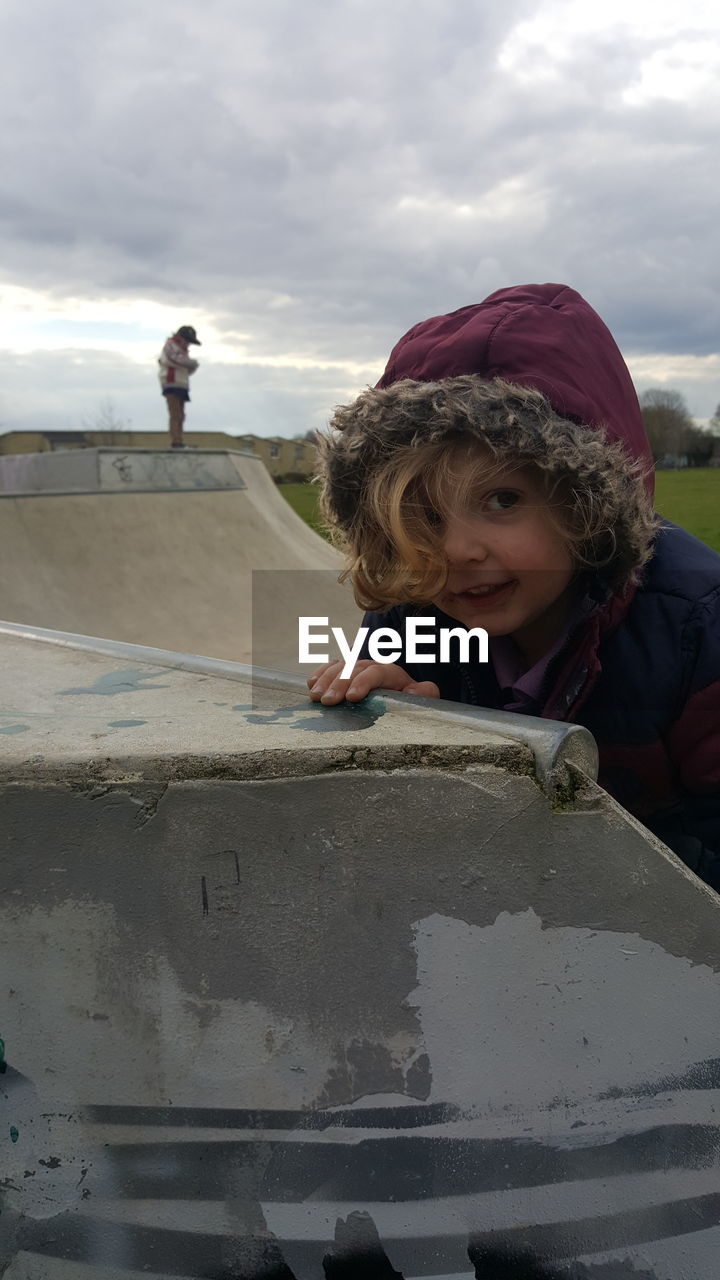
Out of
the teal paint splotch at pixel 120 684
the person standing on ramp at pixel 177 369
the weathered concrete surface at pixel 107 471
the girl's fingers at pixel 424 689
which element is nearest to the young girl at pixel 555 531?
the girl's fingers at pixel 424 689

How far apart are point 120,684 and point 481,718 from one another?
0.63 m

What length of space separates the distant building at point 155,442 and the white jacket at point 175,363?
26575 mm

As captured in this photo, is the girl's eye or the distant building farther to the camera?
the distant building

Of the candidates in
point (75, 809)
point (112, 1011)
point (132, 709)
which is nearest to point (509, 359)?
point (132, 709)

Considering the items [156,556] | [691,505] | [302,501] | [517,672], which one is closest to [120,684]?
[517,672]

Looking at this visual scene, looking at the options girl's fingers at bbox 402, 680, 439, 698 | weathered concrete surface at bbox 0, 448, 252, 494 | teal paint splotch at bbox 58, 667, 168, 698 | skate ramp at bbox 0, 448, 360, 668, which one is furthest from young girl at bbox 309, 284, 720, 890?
weathered concrete surface at bbox 0, 448, 252, 494

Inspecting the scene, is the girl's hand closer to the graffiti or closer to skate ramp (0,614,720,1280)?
skate ramp (0,614,720,1280)

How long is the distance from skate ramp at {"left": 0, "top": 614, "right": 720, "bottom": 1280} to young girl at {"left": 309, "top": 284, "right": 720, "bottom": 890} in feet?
1.28

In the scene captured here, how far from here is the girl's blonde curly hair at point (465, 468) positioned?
1.43 m

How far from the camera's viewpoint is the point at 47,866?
1.05 metres

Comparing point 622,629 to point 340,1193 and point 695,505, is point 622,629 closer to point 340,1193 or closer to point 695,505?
point 340,1193

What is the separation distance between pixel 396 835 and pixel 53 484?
8487mm

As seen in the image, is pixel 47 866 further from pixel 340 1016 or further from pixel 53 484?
pixel 53 484

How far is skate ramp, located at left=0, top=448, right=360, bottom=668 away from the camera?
7090 millimetres
